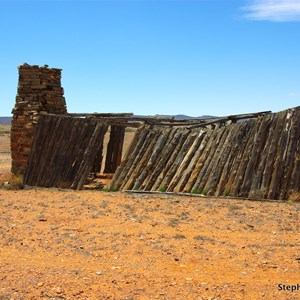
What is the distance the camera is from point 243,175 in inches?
370

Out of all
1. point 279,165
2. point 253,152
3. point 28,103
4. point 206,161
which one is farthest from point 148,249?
point 28,103

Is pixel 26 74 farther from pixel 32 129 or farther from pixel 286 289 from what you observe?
pixel 286 289

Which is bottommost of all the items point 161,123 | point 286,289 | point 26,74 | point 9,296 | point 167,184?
point 9,296

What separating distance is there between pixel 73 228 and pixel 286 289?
134 inches

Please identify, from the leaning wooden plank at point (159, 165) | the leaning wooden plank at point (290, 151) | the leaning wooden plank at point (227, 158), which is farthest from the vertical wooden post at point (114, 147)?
the leaning wooden plank at point (290, 151)

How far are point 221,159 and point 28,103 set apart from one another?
18.8ft

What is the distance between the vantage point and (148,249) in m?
5.61

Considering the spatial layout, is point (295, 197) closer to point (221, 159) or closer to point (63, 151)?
point (221, 159)

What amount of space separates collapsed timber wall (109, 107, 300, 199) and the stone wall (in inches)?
121

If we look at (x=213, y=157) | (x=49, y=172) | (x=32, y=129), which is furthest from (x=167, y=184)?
(x=32, y=129)

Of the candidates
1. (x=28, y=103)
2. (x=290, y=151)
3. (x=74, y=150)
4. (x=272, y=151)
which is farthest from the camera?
(x=28, y=103)

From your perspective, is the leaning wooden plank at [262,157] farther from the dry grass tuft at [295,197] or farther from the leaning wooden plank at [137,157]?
the leaning wooden plank at [137,157]

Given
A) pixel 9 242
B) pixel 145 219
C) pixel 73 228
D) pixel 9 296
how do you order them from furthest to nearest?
pixel 145 219, pixel 73 228, pixel 9 242, pixel 9 296

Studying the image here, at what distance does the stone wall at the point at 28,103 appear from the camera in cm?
1255
